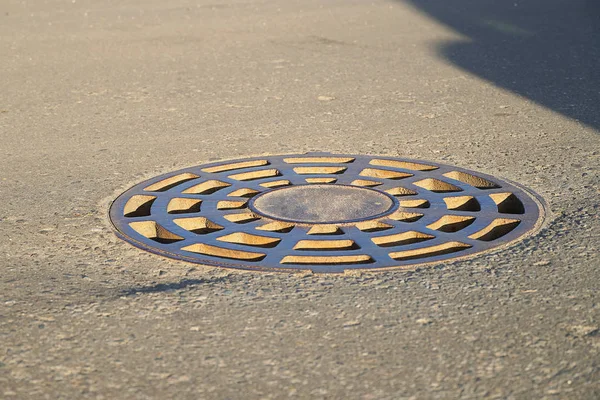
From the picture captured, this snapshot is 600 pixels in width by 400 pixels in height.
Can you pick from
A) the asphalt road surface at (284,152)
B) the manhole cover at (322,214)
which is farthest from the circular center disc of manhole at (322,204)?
the asphalt road surface at (284,152)

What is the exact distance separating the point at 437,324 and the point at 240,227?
914 millimetres

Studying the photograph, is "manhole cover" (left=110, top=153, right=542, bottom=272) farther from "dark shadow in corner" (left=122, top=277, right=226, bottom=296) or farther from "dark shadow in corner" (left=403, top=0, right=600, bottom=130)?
"dark shadow in corner" (left=403, top=0, right=600, bottom=130)

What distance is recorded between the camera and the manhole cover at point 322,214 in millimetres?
2928

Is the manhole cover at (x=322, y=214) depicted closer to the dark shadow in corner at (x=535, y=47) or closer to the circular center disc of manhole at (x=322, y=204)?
the circular center disc of manhole at (x=322, y=204)

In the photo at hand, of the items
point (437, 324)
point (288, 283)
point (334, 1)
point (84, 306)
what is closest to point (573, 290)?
point (437, 324)

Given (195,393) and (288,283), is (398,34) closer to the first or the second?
(288,283)

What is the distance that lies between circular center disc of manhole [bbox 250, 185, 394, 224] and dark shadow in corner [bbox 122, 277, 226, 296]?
545mm

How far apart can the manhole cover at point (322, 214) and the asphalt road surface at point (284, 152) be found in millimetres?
103

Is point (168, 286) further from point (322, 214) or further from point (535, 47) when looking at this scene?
point (535, 47)

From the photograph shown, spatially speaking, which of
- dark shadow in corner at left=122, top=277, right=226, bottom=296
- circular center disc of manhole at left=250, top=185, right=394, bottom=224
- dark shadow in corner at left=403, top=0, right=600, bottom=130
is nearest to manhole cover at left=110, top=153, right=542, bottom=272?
circular center disc of manhole at left=250, top=185, right=394, bottom=224

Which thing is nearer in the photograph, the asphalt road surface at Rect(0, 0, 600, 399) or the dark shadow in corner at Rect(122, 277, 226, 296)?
the asphalt road surface at Rect(0, 0, 600, 399)

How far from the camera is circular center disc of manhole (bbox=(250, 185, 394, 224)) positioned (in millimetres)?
3217

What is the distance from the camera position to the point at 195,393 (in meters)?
2.07

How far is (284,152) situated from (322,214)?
912 millimetres
